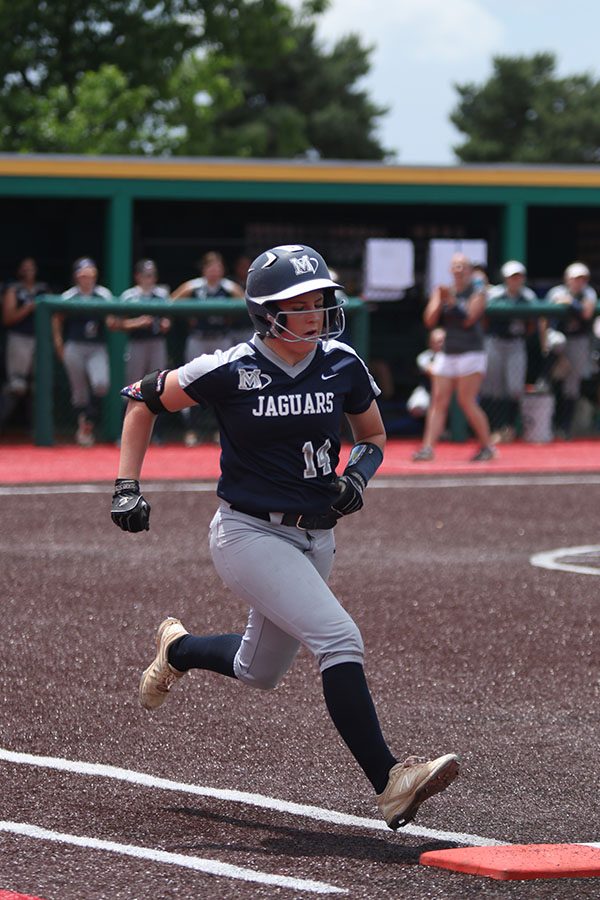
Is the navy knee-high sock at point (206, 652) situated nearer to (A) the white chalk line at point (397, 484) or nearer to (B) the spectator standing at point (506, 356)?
(A) the white chalk line at point (397, 484)

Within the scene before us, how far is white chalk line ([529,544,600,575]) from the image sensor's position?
10070mm

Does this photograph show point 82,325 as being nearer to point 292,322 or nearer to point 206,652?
point 206,652

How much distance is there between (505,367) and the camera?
→ 18609mm

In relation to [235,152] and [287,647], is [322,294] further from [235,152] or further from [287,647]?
[235,152]

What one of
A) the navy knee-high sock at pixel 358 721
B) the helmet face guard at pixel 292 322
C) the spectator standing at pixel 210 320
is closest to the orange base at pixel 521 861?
the navy knee-high sock at pixel 358 721

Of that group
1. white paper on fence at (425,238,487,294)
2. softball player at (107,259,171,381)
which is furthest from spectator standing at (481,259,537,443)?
softball player at (107,259,171,381)

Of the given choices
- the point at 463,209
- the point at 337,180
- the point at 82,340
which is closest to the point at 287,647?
the point at 82,340

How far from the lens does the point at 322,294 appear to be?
16.9 ft

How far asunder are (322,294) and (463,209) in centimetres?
1793

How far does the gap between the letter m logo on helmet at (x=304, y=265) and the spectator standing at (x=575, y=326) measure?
13220 millimetres

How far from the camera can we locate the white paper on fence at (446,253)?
2097 centimetres

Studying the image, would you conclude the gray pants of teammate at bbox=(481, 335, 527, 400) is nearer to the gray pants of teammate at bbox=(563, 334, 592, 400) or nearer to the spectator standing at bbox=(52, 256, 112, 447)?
the gray pants of teammate at bbox=(563, 334, 592, 400)

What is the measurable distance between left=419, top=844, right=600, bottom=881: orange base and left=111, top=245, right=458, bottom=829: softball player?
1.56ft

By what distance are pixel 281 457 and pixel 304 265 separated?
0.60 meters
